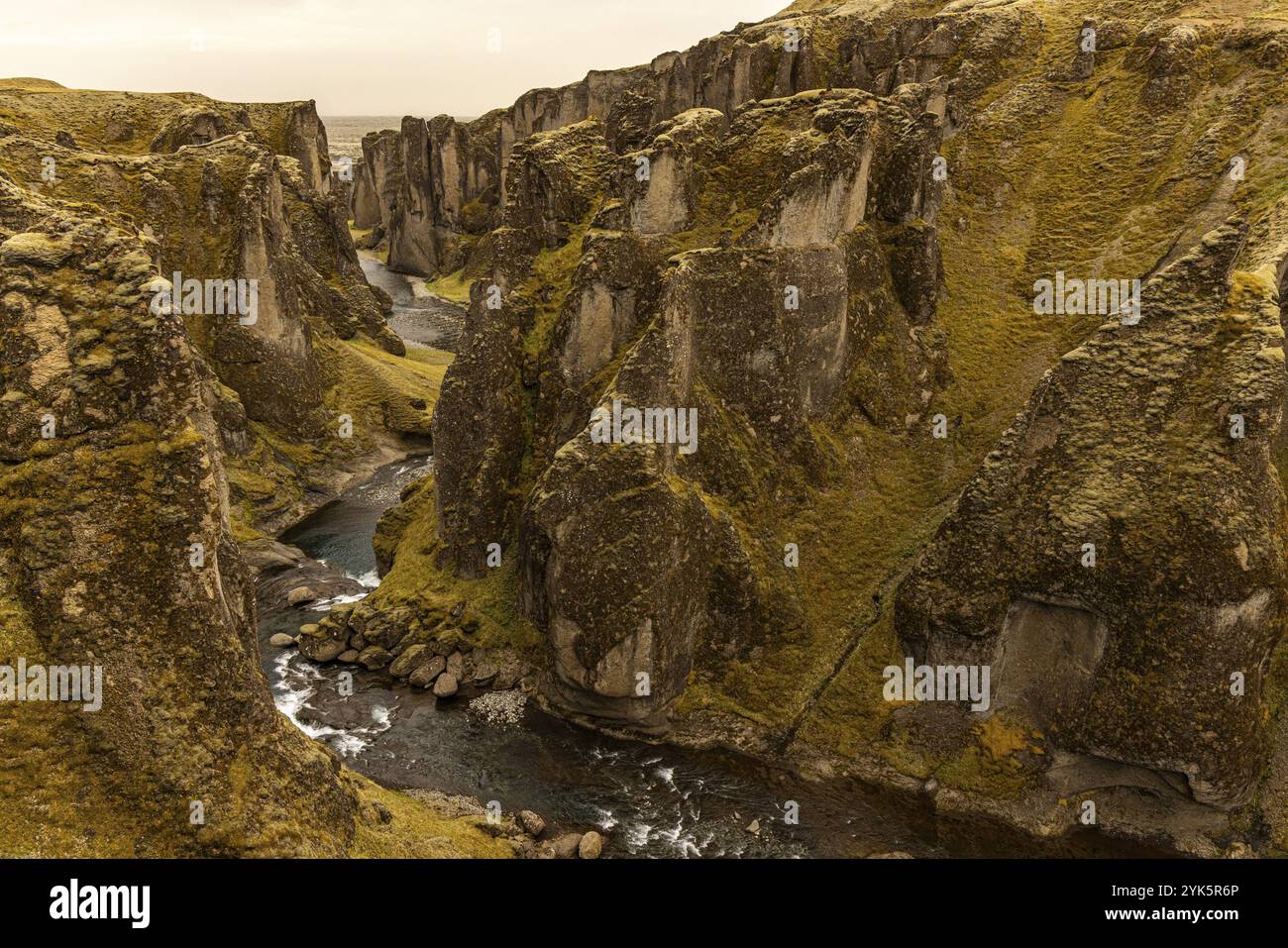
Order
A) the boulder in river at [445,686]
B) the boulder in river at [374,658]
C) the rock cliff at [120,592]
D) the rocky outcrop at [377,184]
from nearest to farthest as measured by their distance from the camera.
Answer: the rock cliff at [120,592]
the boulder in river at [445,686]
the boulder in river at [374,658]
the rocky outcrop at [377,184]

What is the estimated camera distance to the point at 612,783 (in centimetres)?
3622

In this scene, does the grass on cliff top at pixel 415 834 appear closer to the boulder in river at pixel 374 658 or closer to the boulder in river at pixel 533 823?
the boulder in river at pixel 533 823

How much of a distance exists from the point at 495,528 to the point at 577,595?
10.7 meters

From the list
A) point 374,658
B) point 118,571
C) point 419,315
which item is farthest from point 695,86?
point 118,571

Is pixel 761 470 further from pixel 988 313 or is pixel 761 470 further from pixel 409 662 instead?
pixel 409 662

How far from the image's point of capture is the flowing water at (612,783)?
3306cm

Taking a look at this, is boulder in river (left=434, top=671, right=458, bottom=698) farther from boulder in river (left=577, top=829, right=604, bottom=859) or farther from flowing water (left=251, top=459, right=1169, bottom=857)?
boulder in river (left=577, top=829, right=604, bottom=859)

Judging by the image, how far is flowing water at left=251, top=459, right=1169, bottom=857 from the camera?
33062 millimetres

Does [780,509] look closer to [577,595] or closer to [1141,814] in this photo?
[577,595]

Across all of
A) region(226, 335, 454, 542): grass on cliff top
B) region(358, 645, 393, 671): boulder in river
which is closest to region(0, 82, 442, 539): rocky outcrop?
region(226, 335, 454, 542): grass on cliff top

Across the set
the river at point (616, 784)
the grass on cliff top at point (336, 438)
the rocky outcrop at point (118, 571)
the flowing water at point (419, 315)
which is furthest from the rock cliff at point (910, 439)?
the flowing water at point (419, 315)

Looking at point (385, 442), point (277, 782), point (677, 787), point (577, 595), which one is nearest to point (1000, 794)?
point (677, 787)

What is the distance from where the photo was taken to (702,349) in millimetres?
41750

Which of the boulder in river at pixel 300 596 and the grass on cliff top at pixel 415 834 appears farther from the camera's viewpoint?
the boulder in river at pixel 300 596
